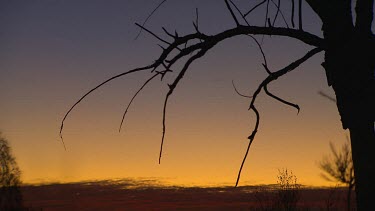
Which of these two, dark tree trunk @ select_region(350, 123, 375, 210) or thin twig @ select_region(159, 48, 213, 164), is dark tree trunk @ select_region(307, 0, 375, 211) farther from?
thin twig @ select_region(159, 48, 213, 164)

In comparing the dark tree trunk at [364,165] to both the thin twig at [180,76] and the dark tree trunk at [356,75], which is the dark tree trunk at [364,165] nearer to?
the dark tree trunk at [356,75]

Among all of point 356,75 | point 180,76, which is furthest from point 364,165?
point 180,76

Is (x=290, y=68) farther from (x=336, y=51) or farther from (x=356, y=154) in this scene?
(x=356, y=154)

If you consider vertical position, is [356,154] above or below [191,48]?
below

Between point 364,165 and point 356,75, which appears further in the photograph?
Result: point 356,75

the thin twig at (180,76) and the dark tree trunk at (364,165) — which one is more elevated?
the thin twig at (180,76)

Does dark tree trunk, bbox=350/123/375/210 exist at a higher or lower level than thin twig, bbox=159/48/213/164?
lower

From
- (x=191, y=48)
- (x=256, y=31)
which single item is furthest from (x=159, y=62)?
(x=256, y=31)

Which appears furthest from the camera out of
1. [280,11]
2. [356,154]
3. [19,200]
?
[19,200]

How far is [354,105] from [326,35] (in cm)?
59

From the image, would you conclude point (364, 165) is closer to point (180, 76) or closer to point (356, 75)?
point (356, 75)

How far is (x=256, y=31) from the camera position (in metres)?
4.71

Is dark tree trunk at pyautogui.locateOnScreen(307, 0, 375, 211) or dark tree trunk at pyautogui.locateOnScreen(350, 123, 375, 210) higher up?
dark tree trunk at pyautogui.locateOnScreen(307, 0, 375, 211)

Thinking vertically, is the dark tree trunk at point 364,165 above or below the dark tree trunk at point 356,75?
below
